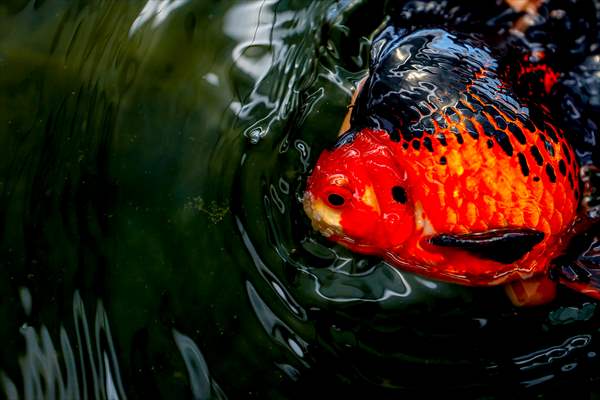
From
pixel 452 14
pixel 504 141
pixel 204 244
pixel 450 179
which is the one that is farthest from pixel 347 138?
pixel 452 14

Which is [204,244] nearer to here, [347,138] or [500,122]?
[347,138]

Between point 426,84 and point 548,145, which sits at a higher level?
point 426,84

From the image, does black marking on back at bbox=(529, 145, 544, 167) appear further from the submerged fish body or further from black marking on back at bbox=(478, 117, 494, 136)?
black marking on back at bbox=(478, 117, 494, 136)

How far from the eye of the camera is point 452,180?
1633 millimetres

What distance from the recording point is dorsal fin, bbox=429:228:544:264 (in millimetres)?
1621

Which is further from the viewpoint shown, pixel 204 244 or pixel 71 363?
pixel 204 244

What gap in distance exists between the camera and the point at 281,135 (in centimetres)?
204

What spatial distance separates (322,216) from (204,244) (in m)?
0.40

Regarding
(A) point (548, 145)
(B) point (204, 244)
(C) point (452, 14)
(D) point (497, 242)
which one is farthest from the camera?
(C) point (452, 14)

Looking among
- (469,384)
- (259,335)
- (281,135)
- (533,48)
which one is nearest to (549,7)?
(533,48)

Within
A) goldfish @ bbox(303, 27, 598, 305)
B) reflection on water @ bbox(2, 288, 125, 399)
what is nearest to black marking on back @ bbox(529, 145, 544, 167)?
goldfish @ bbox(303, 27, 598, 305)

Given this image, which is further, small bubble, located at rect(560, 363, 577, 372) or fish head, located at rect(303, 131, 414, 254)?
small bubble, located at rect(560, 363, 577, 372)

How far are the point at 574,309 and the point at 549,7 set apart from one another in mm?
1005

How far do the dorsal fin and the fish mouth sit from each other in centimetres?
28
